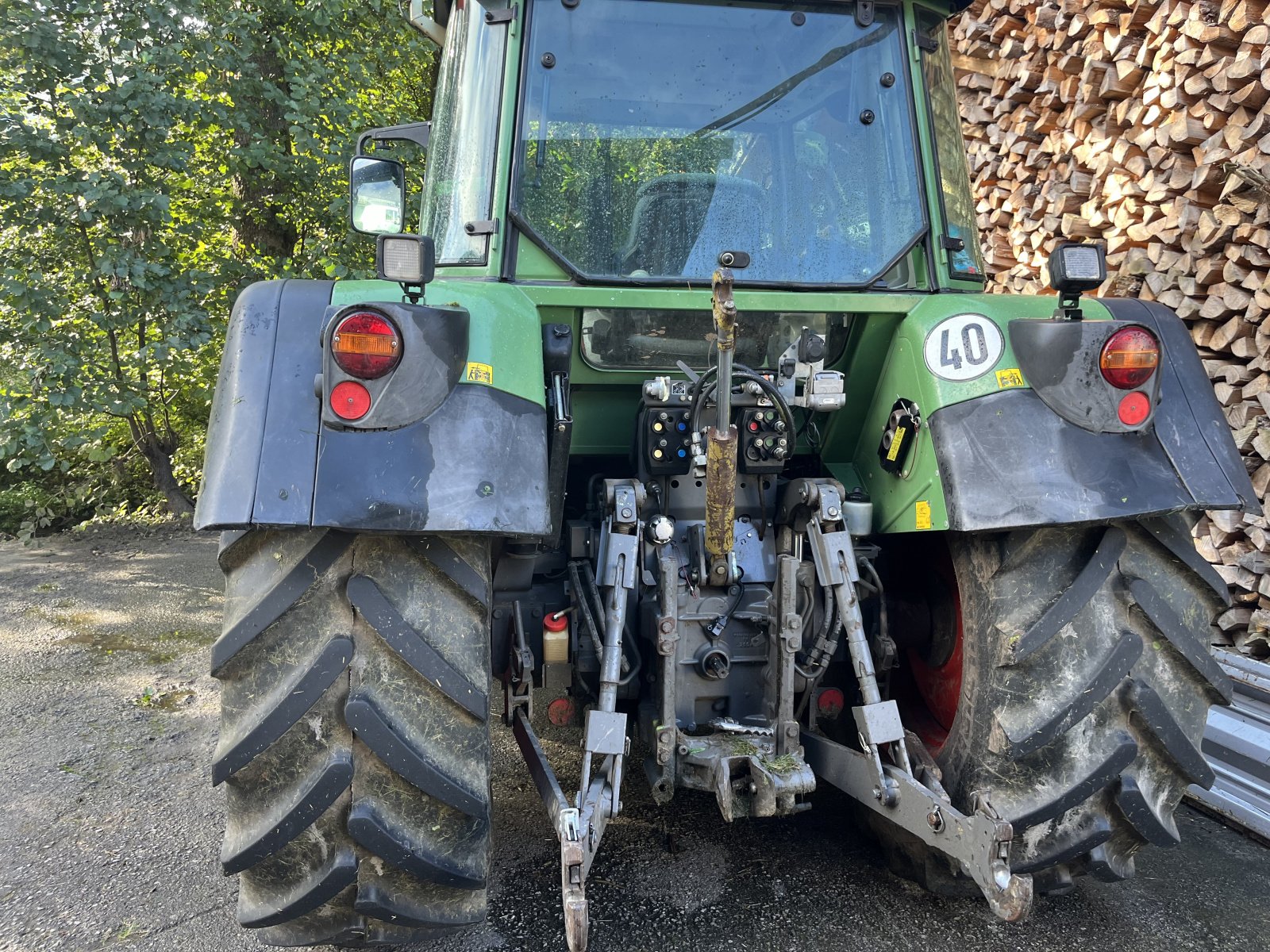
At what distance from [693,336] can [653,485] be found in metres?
0.42

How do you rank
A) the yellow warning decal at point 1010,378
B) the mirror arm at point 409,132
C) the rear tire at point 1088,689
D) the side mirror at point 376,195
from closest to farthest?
the rear tire at point 1088,689, the yellow warning decal at point 1010,378, the side mirror at point 376,195, the mirror arm at point 409,132

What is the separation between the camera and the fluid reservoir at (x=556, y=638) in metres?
2.37

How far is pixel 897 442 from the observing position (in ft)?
7.21

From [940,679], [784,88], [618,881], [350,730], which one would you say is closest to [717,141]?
[784,88]

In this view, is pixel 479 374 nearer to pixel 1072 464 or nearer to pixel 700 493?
pixel 700 493

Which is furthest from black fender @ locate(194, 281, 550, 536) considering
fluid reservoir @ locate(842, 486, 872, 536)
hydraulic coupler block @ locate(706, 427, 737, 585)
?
fluid reservoir @ locate(842, 486, 872, 536)

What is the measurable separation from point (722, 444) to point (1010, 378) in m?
0.69

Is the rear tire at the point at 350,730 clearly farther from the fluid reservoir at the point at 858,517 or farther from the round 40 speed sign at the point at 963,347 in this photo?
the round 40 speed sign at the point at 963,347

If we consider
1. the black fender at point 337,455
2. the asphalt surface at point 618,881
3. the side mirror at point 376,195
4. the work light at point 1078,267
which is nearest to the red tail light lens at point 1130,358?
the work light at point 1078,267

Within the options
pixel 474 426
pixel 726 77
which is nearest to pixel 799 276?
pixel 726 77

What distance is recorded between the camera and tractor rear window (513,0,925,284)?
2316 millimetres

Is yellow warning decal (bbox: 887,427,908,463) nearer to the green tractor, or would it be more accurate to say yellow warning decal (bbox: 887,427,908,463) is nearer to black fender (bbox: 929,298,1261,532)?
the green tractor

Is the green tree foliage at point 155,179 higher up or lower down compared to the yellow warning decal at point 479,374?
higher up

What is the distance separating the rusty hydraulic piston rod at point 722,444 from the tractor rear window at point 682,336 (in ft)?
1.00
